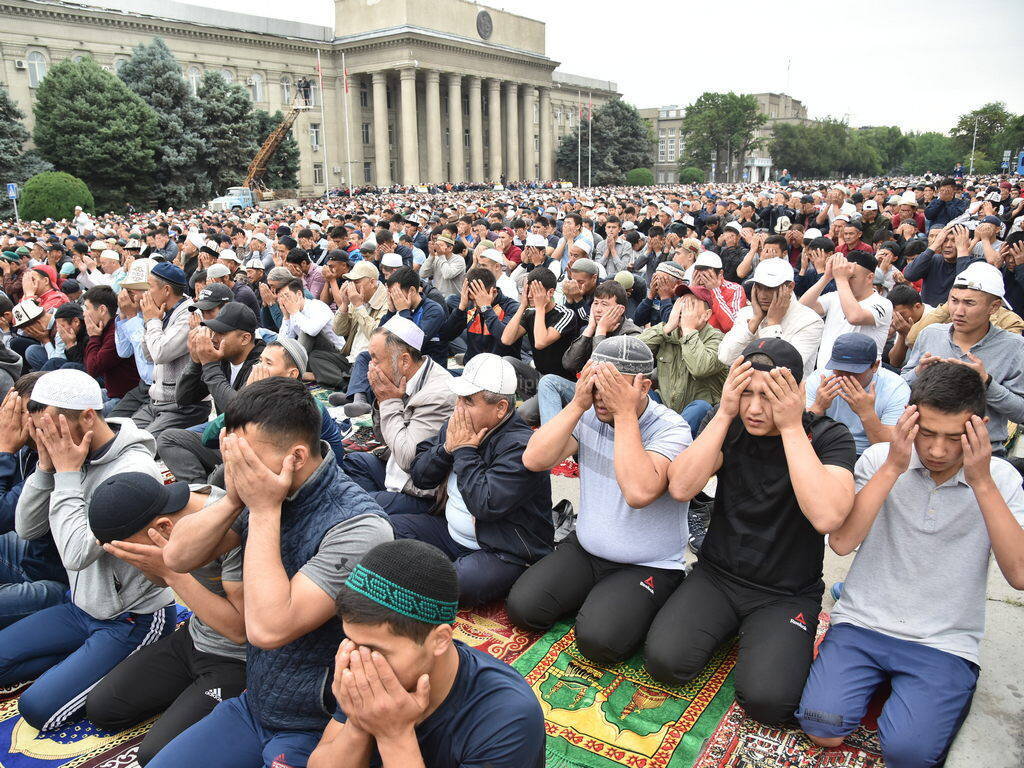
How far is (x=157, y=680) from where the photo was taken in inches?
126

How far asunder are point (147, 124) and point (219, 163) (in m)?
4.86

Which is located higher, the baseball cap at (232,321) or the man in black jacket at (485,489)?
the baseball cap at (232,321)

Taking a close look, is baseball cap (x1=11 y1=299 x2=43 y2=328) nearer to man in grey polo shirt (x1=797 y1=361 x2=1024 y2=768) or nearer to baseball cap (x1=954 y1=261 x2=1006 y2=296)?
man in grey polo shirt (x1=797 y1=361 x2=1024 y2=768)

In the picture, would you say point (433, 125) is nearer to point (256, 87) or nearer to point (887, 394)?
point (256, 87)

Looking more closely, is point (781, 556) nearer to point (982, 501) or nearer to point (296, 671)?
point (982, 501)

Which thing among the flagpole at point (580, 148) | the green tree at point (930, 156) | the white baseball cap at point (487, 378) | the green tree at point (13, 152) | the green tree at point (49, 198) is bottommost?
the white baseball cap at point (487, 378)

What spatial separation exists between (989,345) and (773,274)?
4.88 ft

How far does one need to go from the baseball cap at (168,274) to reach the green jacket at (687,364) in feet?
14.1

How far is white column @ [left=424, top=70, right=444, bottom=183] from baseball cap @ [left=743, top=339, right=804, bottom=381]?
64.6 meters

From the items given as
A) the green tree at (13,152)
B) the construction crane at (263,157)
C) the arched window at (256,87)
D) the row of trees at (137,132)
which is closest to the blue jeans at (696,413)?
the row of trees at (137,132)

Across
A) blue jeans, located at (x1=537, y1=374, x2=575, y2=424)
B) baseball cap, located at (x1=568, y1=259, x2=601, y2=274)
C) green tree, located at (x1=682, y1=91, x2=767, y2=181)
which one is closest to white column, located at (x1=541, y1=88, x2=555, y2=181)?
green tree, located at (x1=682, y1=91, x2=767, y2=181)

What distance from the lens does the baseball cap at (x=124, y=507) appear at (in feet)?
9.23

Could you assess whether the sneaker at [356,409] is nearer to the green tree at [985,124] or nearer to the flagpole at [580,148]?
the flagpole at [580,148]

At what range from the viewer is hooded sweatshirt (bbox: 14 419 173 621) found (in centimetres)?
321
